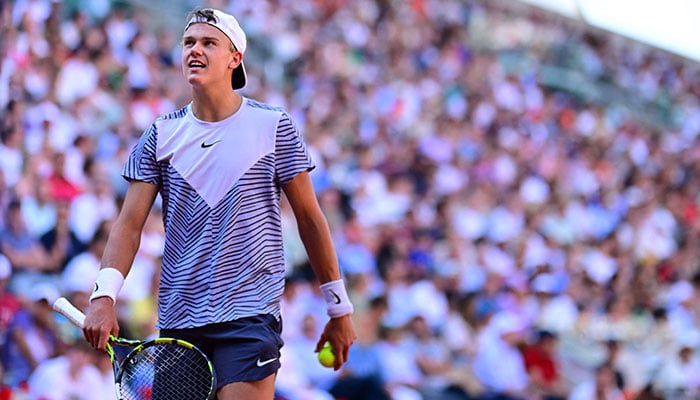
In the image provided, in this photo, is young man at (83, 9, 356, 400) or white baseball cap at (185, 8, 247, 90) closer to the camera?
young man at (83, 9, 356, 400)

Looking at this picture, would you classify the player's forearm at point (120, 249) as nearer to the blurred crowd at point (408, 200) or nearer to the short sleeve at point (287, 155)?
the short sleeve at point (287, 155)

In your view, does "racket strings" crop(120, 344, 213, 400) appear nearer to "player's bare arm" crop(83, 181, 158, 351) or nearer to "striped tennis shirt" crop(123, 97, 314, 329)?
"striped tennis shirt" crop(123, 97, 314, 329)

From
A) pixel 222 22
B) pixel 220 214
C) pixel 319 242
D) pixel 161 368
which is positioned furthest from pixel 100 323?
pixel 222 22

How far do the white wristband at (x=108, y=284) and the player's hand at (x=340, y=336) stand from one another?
76 cm

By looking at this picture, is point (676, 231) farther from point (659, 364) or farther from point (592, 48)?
point (592, 48)

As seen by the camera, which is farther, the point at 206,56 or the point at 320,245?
the point at 320,245

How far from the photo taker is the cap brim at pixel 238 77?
439 centimetres

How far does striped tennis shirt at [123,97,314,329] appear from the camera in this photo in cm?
411

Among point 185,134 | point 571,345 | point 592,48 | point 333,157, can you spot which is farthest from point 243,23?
point 185,134

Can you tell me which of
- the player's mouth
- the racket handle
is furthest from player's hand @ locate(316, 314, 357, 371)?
the player's mouth

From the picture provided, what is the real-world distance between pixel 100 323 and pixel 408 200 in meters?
9.87

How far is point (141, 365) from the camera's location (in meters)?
4.04

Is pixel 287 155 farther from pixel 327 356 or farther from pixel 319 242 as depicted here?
pixel 327 356

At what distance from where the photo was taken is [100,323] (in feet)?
13.0
